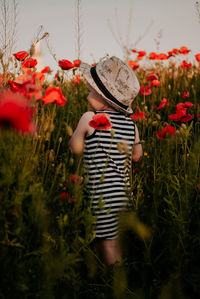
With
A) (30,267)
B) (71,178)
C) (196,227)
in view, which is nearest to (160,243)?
(196,227)

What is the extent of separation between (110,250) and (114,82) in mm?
963

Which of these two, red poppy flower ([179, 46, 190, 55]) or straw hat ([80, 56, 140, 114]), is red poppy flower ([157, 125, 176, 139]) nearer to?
straw hat ([80, 56, 140, 114])

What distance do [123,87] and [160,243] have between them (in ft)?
3.01

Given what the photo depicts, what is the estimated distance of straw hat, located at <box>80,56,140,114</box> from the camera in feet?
5.66

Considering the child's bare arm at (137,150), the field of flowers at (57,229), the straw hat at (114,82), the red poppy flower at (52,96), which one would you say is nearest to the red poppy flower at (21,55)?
the field of flowers at (57,229)

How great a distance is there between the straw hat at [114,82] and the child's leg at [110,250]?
2.55 ft

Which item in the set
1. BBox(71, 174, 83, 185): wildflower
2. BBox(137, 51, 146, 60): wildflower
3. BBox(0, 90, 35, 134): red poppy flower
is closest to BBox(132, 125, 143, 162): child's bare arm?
BBox(71, 174, 83, 185): wildflower

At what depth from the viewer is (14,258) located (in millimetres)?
1075

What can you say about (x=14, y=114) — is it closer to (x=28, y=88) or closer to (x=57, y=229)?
(x=28, y=88)

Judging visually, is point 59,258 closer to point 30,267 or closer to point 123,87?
point 30,267

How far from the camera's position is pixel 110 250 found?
1.59 meters

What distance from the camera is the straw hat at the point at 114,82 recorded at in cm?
172

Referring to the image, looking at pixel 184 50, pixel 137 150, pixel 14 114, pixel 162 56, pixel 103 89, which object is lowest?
pixel 137 150

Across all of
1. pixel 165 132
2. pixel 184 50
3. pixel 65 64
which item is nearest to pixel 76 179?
pixel 165 132
